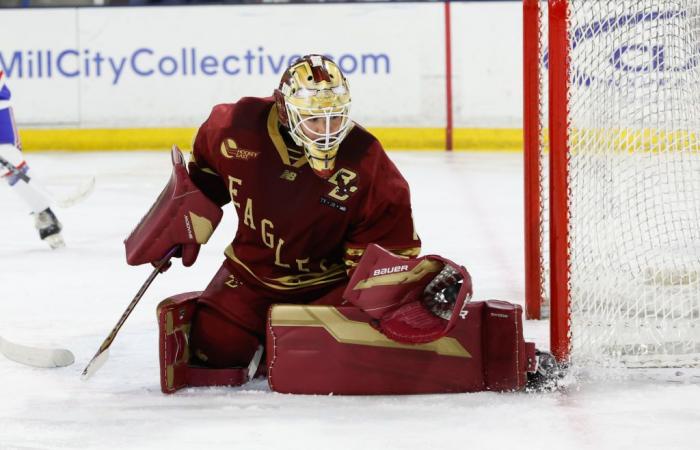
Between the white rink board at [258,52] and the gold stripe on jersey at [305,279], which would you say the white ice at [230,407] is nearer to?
the gold stripe on jersey at [305,279]

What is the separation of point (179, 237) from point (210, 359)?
26 centimetres

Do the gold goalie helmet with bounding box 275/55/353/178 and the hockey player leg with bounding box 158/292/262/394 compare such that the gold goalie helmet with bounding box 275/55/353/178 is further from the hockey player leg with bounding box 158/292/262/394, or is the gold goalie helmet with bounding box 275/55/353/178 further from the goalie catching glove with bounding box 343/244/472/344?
the hockey player leg with bounding box 158/292/262/394

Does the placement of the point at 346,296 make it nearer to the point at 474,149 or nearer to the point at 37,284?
the point at 37,284

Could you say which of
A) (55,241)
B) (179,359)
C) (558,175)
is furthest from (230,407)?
(55,241)

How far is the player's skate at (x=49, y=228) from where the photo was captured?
170 inches

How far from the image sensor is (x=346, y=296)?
7.55ft

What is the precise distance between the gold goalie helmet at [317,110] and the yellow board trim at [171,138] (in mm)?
4754

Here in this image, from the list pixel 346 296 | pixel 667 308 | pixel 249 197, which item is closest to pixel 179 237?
pixel 249 197

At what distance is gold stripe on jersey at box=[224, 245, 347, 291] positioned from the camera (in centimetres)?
255

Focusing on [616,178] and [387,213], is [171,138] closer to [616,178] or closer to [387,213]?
[616,178]

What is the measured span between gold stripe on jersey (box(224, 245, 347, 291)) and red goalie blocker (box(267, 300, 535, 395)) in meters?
0.22

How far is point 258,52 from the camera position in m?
7.05

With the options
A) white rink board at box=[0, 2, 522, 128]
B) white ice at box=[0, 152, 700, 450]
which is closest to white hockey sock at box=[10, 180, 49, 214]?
white ice at box=[0, 152, 700, 450]

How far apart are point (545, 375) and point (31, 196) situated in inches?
100
